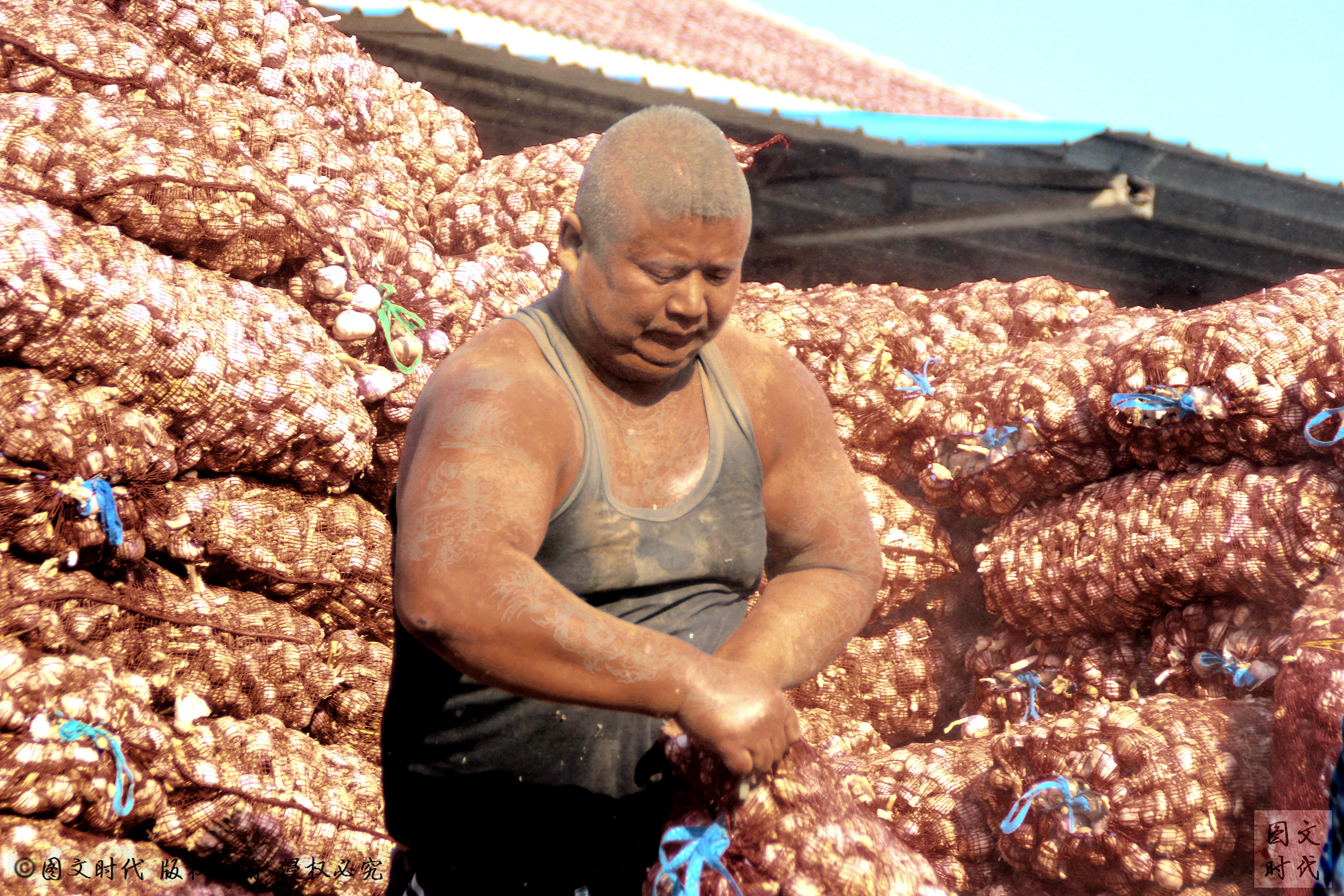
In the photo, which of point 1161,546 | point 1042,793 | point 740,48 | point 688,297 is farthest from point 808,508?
point 740,48

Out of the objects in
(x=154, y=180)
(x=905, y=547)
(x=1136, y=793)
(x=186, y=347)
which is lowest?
(x=905, y=547)

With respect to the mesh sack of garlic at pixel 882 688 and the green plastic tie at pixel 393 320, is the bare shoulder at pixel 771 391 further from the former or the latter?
the mesh sack of garlic at pixel 882 688

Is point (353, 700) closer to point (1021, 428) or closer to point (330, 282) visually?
point (330, 282)

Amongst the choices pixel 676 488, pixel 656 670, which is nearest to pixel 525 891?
pixel 656 670

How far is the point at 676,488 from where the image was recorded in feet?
5.93

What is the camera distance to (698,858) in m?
1.61

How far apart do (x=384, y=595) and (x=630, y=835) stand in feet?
5.28

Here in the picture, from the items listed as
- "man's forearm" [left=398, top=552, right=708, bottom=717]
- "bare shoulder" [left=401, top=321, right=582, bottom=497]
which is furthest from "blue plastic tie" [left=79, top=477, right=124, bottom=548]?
"man's forearm" [left=398, top=552, right=708, bottom=717]

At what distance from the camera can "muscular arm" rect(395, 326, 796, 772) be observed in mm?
1463

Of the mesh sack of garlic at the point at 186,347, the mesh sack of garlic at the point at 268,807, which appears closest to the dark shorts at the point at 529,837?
the mesh sack of garlic at the point at 268,807

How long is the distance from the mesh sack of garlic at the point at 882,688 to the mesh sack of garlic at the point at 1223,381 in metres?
1.03

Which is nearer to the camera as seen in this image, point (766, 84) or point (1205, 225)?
point (1205, 225)

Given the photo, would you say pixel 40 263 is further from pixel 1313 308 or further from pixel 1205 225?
pixel 1205 225

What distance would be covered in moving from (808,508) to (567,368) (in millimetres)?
508
